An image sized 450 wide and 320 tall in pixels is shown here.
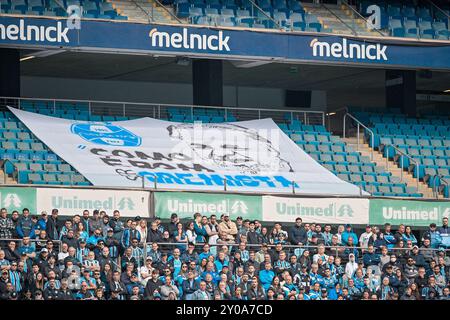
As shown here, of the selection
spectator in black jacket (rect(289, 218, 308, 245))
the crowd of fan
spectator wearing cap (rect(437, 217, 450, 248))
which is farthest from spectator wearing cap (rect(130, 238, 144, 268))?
spectator wearing cap (rect(437, 217, 450, 248))

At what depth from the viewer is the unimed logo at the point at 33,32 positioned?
1122 inches

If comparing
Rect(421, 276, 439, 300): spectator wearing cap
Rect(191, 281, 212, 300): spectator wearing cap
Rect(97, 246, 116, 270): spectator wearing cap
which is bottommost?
Rect(421, 276, 439, 300): spectator wearing cap

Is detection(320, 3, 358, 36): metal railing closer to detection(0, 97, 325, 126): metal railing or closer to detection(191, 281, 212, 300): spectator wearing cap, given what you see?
detection(0, 97, 325, 126): metal railing

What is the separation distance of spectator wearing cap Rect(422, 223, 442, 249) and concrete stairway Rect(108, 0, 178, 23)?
8.15 metres

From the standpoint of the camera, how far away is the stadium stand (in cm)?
3145

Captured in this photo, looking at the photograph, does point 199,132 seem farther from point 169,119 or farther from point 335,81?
point 335,81

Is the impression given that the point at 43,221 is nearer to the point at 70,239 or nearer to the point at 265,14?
the point at 70,239

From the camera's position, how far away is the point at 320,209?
2808cm

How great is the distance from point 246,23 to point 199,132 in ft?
9.75

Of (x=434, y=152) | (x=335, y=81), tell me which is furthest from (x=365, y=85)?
(x=434, y=152)

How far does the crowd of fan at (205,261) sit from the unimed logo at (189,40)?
18.5 feet

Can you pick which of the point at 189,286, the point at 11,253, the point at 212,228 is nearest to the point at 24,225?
the point at 11,253

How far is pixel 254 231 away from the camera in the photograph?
24984 mm

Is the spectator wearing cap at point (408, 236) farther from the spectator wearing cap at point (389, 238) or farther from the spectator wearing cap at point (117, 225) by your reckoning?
the spectator wearing cap at point (117, 225)
